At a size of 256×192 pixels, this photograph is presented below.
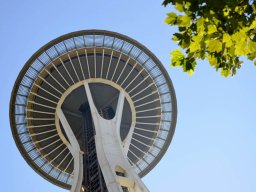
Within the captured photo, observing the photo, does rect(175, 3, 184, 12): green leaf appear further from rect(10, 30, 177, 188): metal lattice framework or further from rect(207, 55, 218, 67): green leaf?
rect(10, 30, 177, 188): metal lattice framework

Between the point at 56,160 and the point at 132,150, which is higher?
the point at 132,150

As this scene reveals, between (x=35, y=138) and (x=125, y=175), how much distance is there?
48.5 ft

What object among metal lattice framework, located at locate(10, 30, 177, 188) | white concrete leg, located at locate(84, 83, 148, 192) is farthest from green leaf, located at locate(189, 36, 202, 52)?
metal lattice framework, located at locate(10, 30, 177, 188)

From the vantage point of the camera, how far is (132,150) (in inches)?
1662

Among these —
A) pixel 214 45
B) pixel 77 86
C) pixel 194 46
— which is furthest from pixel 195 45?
pixel 77 86

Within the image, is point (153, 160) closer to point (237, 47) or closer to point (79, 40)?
point (79, 40)

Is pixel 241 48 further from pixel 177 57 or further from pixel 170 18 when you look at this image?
pixel 170 18

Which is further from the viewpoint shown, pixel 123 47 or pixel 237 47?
pixel 123 47

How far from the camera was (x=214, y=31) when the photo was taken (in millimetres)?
5762

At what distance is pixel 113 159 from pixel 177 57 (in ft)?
73.9

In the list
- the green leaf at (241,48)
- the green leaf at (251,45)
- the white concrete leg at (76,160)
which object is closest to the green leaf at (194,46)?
the green leaf at (241,48)

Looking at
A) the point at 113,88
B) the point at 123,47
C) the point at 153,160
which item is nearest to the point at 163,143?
the point at 153,160

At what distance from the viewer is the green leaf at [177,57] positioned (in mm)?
6215

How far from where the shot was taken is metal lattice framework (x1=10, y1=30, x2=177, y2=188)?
122ft
